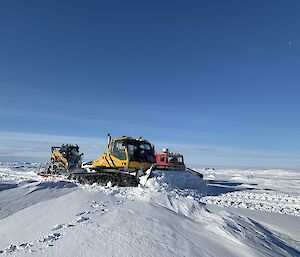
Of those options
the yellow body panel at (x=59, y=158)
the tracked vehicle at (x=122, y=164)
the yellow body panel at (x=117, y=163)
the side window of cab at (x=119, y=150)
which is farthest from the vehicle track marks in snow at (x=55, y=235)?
the yellow body panel at (x=59, y=158)

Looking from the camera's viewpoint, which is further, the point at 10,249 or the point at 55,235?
the point at 55,235

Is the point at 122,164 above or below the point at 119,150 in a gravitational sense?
below

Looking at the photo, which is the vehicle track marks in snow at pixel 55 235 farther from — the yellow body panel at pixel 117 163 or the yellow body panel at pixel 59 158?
the yellow body panel at pixel 59 158

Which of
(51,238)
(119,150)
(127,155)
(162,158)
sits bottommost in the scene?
(51,238)

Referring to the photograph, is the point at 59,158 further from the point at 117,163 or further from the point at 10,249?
the point at 10,249

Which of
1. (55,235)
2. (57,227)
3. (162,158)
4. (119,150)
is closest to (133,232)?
(55,235)

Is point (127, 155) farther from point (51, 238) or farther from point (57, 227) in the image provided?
point (51, 238)

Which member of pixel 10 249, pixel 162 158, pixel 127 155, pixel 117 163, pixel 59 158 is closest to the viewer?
pixel 10 249

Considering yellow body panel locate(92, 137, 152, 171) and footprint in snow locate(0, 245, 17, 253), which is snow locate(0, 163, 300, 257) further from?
yellow body panel locate(92, 137, 152, 171)

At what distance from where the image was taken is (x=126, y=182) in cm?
1371

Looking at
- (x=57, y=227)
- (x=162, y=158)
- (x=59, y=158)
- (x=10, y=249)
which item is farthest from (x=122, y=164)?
(x=10, y=249)

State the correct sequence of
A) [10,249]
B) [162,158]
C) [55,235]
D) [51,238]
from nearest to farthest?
1. [10,249]
2. [51,238]
3. [55,235]
4. [162,158]

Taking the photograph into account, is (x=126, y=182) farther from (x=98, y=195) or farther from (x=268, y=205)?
(x=268, y=205)

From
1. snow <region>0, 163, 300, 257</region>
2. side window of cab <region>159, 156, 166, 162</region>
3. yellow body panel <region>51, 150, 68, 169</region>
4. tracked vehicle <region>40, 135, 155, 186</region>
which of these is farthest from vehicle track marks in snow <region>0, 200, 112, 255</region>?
side window of cab <region>159, 156, 166, 162</region>
